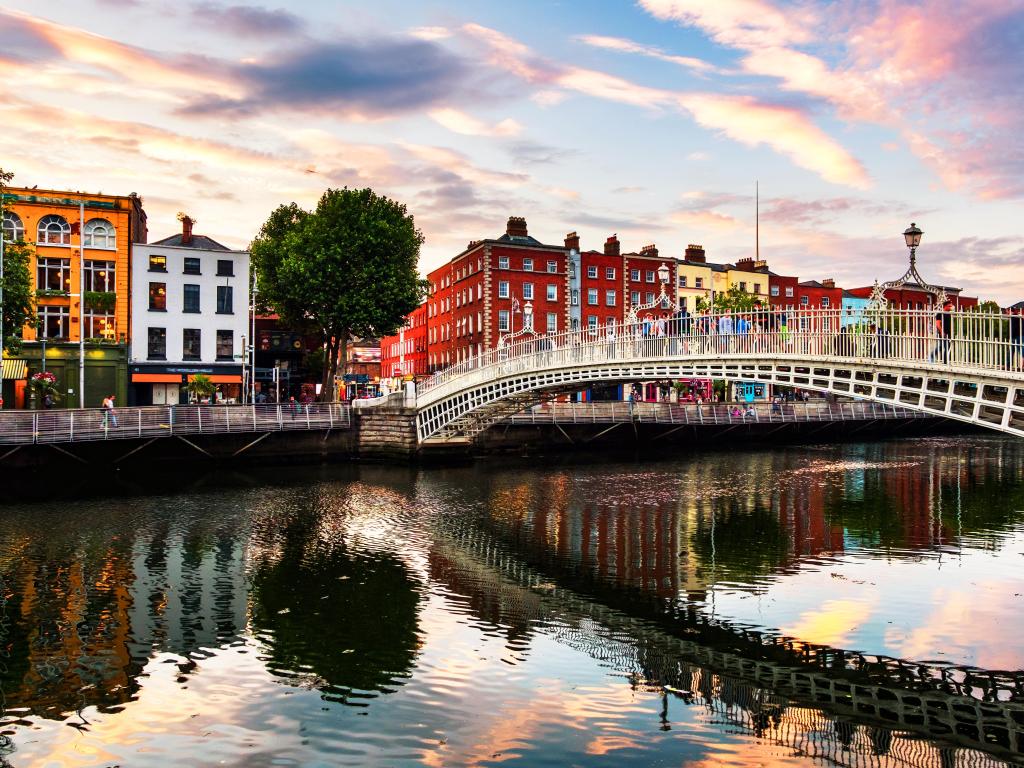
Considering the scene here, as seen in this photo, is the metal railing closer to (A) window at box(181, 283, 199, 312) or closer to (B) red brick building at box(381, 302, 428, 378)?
(A) window at box(181, 283, 199, 312)

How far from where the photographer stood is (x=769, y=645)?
14328 mm

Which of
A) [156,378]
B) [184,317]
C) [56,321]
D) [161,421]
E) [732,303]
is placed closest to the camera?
[161,421]

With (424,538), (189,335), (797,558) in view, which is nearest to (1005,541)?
(797,558)

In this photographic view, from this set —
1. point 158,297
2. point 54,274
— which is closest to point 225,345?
point 158,297

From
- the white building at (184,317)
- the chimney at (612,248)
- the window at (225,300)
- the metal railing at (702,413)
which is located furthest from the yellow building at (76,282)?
the chimney at (612,248)

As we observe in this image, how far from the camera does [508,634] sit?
14938mm

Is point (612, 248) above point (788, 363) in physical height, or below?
above

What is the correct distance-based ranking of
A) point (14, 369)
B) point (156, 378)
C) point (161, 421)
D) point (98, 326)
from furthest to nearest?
point (156, 378)
point (98, 326)
point (14, 369)
point (161, 421)

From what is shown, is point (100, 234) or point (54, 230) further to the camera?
point (100, 234)

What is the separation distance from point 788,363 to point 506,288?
1734 inches

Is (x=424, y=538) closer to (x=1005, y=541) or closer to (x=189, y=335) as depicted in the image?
(x=1005, y=541)

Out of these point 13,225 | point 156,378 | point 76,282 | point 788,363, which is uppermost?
point 13,225

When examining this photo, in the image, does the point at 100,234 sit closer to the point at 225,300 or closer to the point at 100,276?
the point at 100,276

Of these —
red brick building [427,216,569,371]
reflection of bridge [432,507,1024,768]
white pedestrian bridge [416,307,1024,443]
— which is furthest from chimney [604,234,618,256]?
reflection of bridge [432,507,1024,768]
